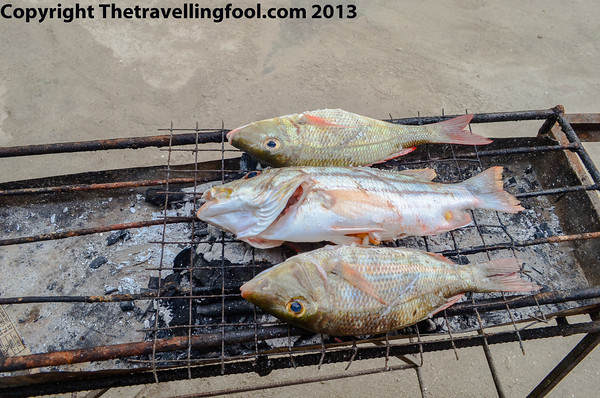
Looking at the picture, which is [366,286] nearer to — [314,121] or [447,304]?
[447,304]

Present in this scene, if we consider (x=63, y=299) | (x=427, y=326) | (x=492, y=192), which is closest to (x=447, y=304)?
(x=427, y=326)

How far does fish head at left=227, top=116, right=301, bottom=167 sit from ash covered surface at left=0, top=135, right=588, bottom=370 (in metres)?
0.66

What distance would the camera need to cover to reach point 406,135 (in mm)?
3518

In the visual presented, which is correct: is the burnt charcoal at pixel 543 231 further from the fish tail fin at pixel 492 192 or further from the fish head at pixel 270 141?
the fish head at pixel 270 141

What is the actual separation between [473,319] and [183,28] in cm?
679

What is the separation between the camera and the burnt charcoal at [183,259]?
10.7ft

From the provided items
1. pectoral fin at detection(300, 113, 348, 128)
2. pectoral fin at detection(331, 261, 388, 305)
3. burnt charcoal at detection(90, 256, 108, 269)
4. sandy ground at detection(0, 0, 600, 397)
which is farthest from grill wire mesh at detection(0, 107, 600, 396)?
sandy ground at detection(0, 0, 600, 397)

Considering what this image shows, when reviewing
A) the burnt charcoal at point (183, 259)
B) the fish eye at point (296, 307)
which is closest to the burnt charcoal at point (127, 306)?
the burnt charcoal at point (183, 259)

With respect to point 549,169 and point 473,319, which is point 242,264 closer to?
point 473,319

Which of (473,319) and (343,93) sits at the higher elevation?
(343,93)

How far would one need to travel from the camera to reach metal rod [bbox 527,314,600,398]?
306 centimetres

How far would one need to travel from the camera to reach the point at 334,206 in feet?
9.56

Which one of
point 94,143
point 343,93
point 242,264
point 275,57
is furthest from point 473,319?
point 275,57

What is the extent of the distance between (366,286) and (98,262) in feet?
7.54
